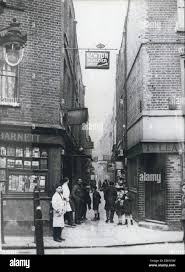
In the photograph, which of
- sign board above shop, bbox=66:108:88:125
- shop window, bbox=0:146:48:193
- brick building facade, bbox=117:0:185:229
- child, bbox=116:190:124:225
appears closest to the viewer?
shop window, bbox=0:146:48:193

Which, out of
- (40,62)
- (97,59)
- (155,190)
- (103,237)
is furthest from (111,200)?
(40,62)

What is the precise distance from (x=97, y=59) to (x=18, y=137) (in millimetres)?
3402

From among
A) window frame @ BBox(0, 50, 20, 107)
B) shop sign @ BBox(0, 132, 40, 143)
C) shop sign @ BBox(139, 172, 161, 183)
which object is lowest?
shop sign @ BBox(139, 172, 161, 183)

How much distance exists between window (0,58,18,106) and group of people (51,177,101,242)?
115 inches

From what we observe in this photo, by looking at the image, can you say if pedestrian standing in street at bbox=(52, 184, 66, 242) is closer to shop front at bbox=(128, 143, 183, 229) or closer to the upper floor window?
the upper floor window

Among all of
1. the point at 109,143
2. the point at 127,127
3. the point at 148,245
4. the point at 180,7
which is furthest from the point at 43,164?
the point at 109,143

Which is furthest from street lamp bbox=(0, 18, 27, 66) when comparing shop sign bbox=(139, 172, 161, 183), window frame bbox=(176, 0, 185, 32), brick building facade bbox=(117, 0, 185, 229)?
shop sign bbox=(139, 172, 161, 183)

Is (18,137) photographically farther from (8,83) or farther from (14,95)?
(8,83)

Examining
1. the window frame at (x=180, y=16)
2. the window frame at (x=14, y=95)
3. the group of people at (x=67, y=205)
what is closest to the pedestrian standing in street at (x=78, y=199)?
the group of people at (x=67, y=205)

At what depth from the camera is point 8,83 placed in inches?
515

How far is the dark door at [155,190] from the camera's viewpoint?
48.4ft

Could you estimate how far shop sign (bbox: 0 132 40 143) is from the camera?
12.7 meters

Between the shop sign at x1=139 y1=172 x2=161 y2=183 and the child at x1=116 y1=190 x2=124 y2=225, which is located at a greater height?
the shop sign at x1=139 y1=172 x2=161 y2=183

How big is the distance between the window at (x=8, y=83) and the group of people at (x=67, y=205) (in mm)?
2912
